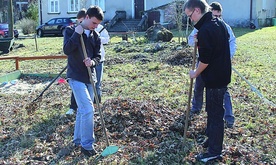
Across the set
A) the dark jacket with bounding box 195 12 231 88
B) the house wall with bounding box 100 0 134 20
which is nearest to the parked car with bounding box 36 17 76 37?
the house wall with bounding box 100 0 134 20

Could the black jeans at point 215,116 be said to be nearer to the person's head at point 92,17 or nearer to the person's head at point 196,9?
the person's head at point 196,9

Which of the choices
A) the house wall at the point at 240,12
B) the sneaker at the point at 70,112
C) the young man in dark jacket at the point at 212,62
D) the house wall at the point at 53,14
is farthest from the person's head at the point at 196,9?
the house wall at the point at 53,14

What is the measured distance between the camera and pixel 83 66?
4699 mm

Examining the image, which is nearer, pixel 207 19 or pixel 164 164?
pixel 207 19

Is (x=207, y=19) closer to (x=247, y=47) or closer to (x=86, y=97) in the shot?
(x=86, y=97)

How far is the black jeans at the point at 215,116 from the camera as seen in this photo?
172 inches

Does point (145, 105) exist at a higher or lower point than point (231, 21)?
lower

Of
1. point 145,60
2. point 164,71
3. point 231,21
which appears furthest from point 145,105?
point 231,21

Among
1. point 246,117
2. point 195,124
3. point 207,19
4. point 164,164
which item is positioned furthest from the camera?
point 246,117

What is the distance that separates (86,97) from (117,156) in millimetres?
884

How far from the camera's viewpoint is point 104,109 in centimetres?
629

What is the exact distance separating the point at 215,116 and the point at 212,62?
26.8 inches

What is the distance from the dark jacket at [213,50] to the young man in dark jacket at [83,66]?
1.28m

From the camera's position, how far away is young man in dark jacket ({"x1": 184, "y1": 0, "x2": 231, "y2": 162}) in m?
4.09
